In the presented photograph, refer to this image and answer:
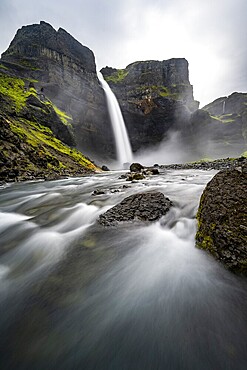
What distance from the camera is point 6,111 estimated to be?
29484mm

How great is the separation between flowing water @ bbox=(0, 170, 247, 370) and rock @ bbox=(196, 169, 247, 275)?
187mm

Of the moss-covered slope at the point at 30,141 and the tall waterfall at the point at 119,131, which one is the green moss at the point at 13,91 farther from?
the tall waterfall at the point at 119,131

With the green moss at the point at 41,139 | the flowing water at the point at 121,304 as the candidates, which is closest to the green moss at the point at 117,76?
the green moss at the point at 41,139

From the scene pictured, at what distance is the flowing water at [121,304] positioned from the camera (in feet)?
5.36

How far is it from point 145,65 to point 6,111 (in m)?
74.7

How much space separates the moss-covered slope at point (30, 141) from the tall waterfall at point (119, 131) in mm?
27153

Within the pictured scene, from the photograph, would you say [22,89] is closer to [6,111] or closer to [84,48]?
[6,111]

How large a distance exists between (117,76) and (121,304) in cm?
Answer: 10033

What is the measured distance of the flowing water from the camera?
1.63 meters

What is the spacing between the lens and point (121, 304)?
2297 mm

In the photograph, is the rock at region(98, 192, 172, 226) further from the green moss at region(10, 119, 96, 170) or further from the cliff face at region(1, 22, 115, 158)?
the cliff face at region(1, 22, 115, 158)

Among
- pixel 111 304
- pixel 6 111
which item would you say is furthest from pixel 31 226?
pixel 6 111

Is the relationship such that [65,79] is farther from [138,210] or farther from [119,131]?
[138,210]

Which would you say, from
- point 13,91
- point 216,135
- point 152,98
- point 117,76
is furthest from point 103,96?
point 216,135
